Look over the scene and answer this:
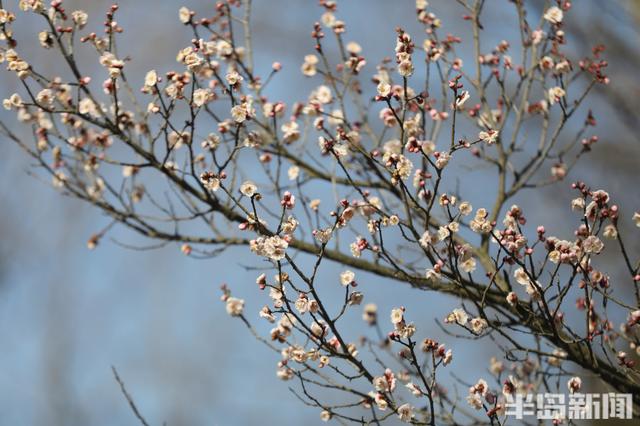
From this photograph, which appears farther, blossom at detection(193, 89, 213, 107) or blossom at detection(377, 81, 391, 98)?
blossom at detection(193, 89, 213, 107)

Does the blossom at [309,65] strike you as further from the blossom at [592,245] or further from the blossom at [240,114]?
the blossom at [592,245]

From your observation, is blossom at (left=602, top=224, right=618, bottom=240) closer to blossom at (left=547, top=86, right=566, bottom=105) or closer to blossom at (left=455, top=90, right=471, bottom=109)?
blossom at (left=455, top=90, right=471, bottom=109)

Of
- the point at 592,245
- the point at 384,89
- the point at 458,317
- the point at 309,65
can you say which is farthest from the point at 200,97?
the point at 592,245

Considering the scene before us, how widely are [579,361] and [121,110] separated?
2408 mm

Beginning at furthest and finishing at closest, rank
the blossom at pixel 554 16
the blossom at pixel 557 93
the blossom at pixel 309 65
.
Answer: the blossom at pixel 309 65
the blossom at pixel 554 16
the blossom at pixel 557 93

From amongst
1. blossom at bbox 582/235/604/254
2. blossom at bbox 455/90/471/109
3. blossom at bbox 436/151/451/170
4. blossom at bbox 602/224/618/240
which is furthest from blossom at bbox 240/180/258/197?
blossom at bbox 602/224/618/240

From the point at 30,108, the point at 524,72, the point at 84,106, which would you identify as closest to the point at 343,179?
the point at 524,72

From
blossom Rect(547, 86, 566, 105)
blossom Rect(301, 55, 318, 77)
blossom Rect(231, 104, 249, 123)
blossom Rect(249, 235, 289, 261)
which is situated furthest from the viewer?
blossom Rect(301, 55, 318, 77)

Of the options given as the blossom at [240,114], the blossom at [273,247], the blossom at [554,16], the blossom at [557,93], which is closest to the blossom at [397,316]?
the blossom at [273,247]

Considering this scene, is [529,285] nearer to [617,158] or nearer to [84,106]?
[84,106]

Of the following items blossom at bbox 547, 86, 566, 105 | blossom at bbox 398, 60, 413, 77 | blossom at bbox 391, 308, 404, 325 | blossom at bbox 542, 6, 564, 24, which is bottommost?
blossom at bbox 391, 308, 404, 325

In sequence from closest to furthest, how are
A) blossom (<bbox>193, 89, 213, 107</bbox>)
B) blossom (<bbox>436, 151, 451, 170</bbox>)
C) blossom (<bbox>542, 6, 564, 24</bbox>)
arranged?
blossom (<bbox>436, 151, 451, 170</bbox>) → blossom (<bbox>193, 89, 213, 107</bbox>) → blossom (<bbox>542, 6, 564, 24</bbox>)

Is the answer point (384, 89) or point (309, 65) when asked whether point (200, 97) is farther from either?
point (309, 65)

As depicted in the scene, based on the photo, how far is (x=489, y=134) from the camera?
2.57m
